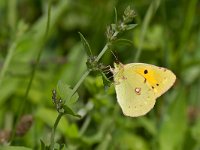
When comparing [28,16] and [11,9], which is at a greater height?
[11,9]

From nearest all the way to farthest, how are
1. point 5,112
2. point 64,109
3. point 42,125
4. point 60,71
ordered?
point 64,109 → point 42,125 → point 5,112 → point 60,71

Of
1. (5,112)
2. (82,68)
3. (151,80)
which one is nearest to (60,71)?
(82,68)

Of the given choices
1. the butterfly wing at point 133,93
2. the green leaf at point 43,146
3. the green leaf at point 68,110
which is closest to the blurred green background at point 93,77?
the butterfly wing at point 133,93

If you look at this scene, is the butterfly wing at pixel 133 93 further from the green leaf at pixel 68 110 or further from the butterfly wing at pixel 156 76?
the green leaf at pixel 68 110

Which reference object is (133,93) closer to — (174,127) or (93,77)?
(174,127)

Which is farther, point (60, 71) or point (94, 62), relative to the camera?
point (60, 71)

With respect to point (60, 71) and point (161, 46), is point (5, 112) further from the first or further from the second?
point (161, 46)
